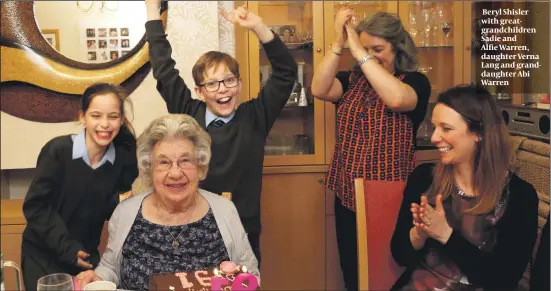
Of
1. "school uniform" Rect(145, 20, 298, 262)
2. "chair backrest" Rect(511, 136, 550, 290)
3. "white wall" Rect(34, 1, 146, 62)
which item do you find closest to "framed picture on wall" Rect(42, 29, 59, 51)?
"white wall" Rect(34, 1, 146, 62)

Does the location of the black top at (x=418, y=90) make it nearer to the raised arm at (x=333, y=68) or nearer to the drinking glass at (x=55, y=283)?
the raised arm at (x=333, y=68)

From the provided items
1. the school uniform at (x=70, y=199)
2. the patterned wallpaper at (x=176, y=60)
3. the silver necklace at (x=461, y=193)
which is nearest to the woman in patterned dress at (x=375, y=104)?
the silver necklace at (x=461, y=193)

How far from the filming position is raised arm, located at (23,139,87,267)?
1.49 meters

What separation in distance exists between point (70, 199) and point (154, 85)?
683 mm

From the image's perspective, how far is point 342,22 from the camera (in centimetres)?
178

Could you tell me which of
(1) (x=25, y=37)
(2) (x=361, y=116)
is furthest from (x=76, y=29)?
(2) (x=361, y=116)

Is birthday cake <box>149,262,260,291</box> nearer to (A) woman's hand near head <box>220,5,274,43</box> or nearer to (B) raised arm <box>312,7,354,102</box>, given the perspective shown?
(A) woman's hand near head <box>220,5,274,43</box>

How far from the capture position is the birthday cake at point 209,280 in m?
1.09

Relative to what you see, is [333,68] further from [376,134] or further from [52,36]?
[52,36]

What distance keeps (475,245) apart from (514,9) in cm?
111

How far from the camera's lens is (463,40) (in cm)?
238

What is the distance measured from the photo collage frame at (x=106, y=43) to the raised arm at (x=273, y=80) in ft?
1.41

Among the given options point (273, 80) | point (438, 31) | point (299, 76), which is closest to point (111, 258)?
point (273, 80)

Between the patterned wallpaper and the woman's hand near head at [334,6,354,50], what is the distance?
0.53 meters
